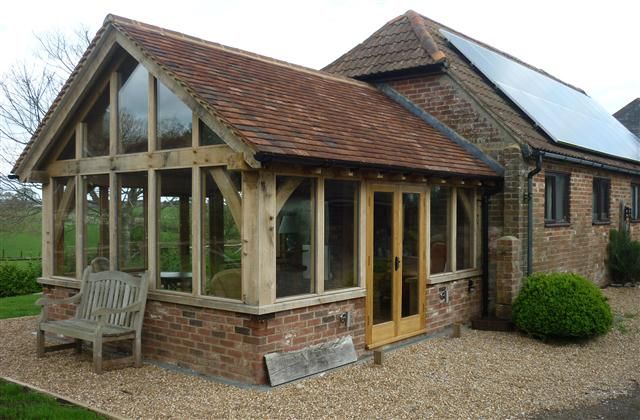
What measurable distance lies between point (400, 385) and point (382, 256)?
213 centimetres

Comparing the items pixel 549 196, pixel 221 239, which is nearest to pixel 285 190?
pixel 221 239

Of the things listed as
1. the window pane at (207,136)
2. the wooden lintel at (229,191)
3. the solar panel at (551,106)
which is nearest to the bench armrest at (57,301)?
the wooden lintel at (229,191)

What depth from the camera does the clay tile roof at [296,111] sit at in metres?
6.93

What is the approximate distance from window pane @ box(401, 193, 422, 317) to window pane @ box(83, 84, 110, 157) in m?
4.29

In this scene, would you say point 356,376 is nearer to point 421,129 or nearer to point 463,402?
point 463,402

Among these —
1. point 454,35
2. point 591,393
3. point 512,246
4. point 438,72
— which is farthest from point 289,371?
point 454,35

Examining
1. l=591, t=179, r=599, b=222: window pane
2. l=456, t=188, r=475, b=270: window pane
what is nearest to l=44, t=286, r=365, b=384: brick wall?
l=456, t=188, r=475, b=270: window pane

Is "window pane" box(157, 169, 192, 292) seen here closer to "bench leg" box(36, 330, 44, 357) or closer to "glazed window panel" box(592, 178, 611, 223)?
"bench leg" box(36, 330, 44, 357)

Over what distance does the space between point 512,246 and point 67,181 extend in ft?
23.0

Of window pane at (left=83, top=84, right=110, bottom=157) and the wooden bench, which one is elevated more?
window pane at (left=83, top=84, right=110, bottom=157)

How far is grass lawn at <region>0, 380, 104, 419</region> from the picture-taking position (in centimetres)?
545

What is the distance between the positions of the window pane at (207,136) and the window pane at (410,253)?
9.78 feet

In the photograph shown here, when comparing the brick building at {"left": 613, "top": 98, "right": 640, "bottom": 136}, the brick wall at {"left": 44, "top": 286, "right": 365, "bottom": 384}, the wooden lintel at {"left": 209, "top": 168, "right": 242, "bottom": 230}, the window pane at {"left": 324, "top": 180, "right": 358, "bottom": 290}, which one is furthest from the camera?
the brick building at {"left": 613, "top": 98, "right": 640, "bottom": 136}

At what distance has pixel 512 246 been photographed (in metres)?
9.88
